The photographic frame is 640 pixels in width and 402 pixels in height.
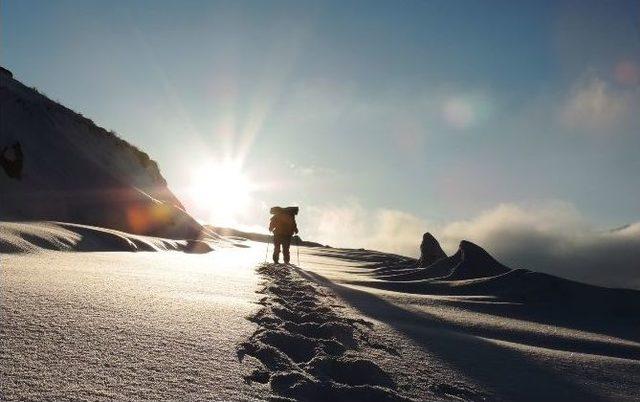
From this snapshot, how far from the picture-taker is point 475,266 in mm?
9852

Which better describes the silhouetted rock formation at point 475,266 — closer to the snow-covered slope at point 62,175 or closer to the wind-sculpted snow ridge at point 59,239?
the wind-sculpted snow ridge at point 59,239

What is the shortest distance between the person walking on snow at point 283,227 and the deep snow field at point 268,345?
8880 mm

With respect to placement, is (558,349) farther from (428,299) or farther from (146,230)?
(146,230)

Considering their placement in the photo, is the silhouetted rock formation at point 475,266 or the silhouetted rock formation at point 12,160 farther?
the silhouetted rock formation at point 12,160

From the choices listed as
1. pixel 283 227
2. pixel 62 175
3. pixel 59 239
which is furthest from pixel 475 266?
pixel 62 175

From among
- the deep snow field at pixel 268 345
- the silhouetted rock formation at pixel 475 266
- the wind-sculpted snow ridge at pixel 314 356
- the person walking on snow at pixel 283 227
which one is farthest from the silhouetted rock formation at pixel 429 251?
the wind-sculpted snow ridge at pixel 314 356

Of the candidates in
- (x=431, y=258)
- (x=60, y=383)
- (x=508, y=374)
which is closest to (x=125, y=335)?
(x=60, y=383)

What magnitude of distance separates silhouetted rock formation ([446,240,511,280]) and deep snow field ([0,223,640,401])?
349 cm

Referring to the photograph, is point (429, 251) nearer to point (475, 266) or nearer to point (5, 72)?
point (475, 266)

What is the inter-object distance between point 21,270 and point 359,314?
3.50 m

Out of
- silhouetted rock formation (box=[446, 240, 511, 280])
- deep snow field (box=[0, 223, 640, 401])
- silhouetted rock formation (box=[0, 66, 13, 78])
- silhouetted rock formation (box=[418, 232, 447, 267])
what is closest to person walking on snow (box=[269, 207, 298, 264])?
silhouetted rock formation (box=[418, 232, 447, 267])

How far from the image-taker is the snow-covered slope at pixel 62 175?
1639 cm

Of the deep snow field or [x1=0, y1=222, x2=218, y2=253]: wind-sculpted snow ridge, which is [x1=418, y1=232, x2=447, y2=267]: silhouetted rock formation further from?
the deep snow field

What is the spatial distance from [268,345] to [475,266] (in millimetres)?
7843
